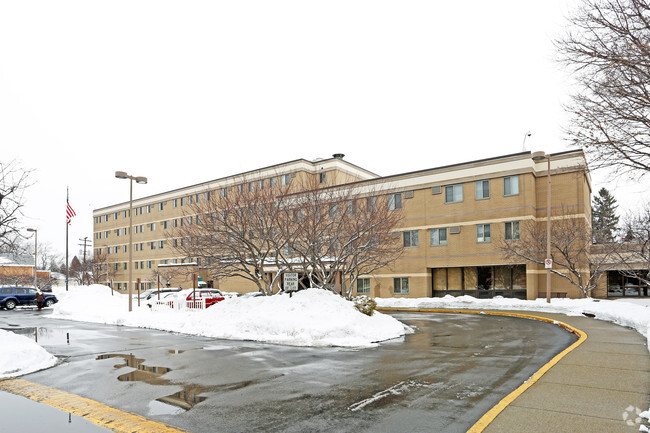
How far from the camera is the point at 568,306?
26188 mm

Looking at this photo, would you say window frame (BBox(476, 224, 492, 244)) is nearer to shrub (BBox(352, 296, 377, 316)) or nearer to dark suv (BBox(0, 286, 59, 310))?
shrub (BBox(352, 296, 377, 316))

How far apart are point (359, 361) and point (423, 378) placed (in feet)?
7.79

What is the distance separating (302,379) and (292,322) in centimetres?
680

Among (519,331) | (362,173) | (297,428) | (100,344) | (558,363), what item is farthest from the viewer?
(362,173)

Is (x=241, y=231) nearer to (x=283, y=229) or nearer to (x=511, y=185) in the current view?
(x=283, y=229)

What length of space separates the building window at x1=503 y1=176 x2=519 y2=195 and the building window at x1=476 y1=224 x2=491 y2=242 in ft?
9.98

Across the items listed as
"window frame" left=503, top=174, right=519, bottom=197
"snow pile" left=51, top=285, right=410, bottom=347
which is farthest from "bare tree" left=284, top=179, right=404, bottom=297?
"window frame" left=503, top=174, right=519, bottom=197

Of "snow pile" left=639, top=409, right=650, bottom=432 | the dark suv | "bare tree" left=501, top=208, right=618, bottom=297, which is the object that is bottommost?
the dark suv

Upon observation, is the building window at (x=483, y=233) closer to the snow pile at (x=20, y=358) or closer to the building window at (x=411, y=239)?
the building window at (x=411, y=239)

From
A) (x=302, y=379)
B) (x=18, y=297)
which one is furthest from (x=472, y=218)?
(x=18, y=297)

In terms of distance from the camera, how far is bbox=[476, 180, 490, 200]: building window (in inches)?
1480

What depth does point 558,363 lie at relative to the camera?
31.5ft

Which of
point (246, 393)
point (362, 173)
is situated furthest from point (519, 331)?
point (362, 173)

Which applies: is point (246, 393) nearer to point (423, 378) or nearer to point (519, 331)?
point (423, 378)
